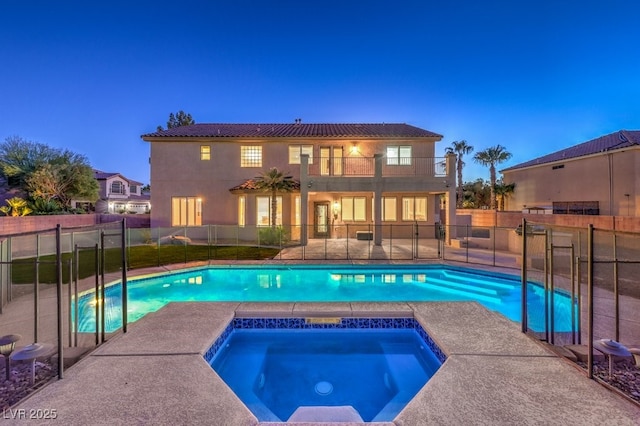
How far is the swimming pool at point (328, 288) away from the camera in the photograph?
7613 millimetres

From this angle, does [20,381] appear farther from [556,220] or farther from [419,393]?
[556,220]

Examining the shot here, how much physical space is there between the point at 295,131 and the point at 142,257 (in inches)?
477

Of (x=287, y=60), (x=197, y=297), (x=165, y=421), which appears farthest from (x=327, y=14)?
(x=165, y=421)

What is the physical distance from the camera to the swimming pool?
7.61 metres

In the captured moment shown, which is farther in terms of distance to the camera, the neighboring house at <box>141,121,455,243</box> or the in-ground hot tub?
the neighboring house at <box>141,121,455,243</box>

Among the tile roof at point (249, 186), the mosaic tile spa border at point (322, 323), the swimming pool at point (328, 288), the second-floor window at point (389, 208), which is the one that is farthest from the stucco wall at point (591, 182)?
the mosaic tile spa border at point (322, 323)

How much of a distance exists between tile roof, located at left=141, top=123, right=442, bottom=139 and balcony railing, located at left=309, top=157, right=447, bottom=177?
1.66 metres

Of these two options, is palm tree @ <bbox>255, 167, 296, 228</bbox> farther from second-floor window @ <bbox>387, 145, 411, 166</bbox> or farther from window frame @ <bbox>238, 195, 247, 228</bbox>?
second-floor window @ <bbox>387, 145, 411, 166</bbox>

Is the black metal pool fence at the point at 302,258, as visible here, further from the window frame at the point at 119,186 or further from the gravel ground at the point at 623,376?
the window frame at the point at 119,186

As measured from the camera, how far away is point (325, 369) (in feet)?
15.6

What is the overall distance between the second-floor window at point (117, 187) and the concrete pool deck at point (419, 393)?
138 ft

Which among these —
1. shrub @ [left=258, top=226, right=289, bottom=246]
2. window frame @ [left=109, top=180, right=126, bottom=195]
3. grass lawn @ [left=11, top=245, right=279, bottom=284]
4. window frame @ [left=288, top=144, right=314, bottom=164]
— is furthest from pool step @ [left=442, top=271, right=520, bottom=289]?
window frame @ [left=109, top=180, right=126, bottom=195]

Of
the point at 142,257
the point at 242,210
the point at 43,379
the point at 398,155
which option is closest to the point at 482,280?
the point at 398,155

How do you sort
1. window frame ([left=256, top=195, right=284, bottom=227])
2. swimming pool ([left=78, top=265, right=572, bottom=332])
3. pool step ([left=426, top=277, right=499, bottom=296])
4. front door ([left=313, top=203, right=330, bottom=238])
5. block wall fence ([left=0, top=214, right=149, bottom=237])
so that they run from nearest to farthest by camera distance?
swimming pool ([left=78, top=265, right=572, bottom=332]), pool step ([left=426, top=277, right=499, bottom=296]), block wall fence ([left=0, top=214, right=149, bottom=237]), window frame ([left=256, top=195, right=284, bottom=227]), front door ([left=313, top=203, right=330, bottom=238])
